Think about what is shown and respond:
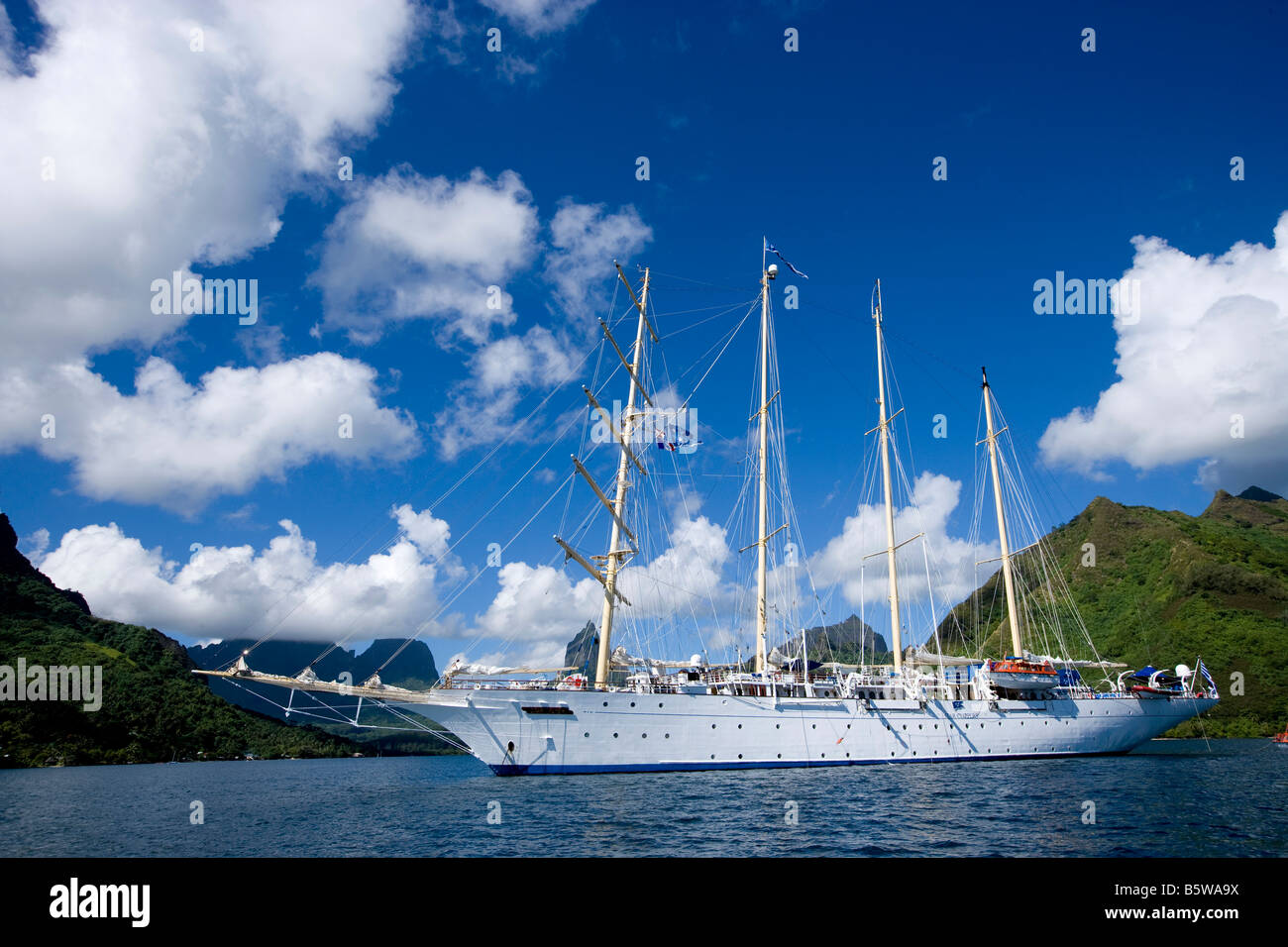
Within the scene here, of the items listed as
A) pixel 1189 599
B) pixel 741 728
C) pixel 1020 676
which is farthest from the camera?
pixel 1189 599

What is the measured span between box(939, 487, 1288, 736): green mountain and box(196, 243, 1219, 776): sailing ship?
58.2 ft

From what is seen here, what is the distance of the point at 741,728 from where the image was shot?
40.1 m

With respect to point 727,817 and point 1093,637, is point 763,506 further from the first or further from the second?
point 1093,637

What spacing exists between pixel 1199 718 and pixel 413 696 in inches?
4334

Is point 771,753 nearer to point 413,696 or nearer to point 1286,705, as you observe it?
point 413,696

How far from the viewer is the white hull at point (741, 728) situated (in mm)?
36406

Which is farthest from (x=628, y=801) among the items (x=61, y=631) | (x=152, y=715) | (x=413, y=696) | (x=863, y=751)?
(x=61, y=631)

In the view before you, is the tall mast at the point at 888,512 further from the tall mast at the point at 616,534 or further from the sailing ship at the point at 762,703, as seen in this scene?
the tall mast at the point at 616,534

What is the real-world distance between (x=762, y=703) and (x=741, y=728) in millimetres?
2008

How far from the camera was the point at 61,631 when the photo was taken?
12319 cm

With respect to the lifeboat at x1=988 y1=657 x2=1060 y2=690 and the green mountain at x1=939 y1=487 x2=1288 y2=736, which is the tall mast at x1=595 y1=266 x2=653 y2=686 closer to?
the lifeboat at x1=988 y1=657 x2=1060 y2=690
